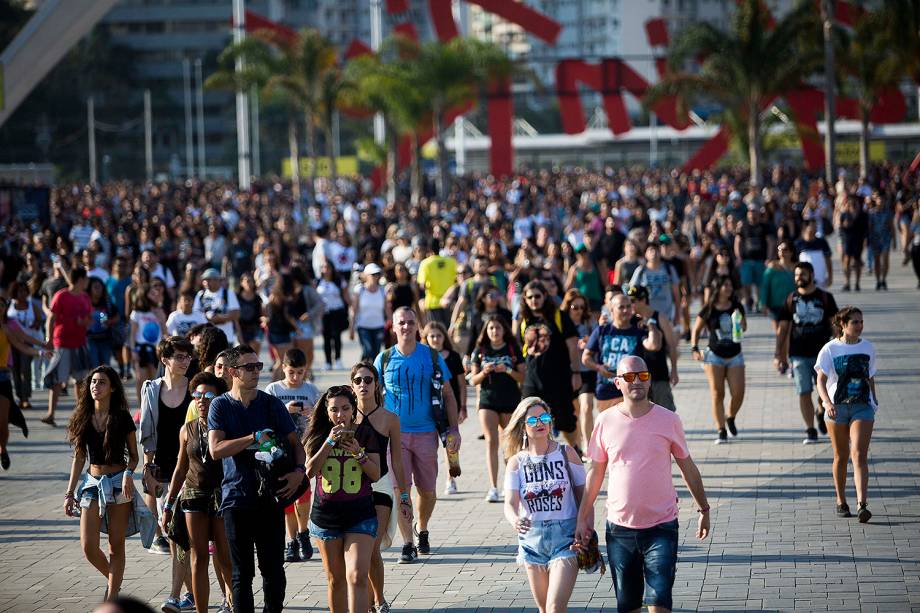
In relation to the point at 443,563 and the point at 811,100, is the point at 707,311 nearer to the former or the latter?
the point at 443,563

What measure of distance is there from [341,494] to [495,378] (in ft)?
11.9

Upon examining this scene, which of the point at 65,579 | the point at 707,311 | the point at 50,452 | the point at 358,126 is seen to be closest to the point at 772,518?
the point at 707,311

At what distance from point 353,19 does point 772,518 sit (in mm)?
134265

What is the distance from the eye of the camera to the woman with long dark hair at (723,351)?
40.6 feet

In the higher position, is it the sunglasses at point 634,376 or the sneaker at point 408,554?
the sunglasses at point 634,376

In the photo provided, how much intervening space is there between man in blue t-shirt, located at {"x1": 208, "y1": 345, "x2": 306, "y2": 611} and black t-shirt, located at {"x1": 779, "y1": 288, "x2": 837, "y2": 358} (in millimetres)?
6047

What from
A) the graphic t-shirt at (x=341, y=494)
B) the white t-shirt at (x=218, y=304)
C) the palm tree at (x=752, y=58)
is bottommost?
the graphic t-shirt at (x=341, y=494)

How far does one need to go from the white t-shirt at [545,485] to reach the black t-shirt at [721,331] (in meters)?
5.93

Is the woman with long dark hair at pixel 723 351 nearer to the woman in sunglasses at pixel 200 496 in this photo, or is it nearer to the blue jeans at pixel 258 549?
the woman in sunglasses at pixel 200 496

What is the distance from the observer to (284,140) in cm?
10281

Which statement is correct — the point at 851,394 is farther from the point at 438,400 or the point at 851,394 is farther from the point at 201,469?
the point at 201,469

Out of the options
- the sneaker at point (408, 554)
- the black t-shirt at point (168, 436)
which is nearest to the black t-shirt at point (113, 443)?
the black t-shirt at point (168, 436)

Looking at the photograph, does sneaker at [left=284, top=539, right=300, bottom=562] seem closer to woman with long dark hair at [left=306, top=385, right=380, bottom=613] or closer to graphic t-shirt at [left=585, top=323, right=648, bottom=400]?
woman with long dark hair at [left=306, top=385, right=380, bottom=613]

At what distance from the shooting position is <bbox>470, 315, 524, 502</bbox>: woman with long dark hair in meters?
10.4
